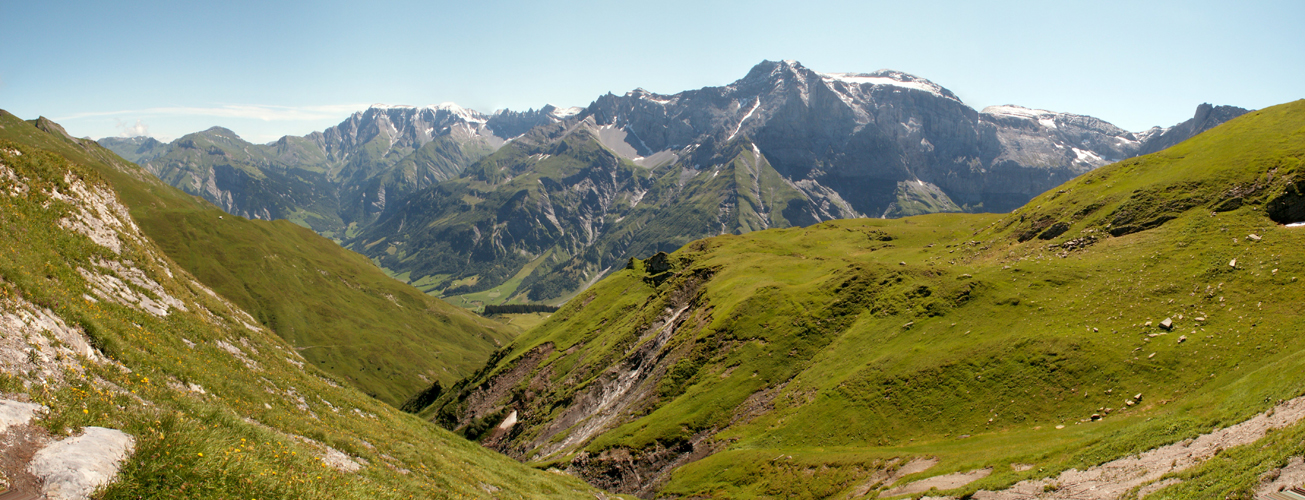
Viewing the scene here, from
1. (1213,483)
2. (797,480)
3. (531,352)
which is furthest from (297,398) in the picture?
(531,352)

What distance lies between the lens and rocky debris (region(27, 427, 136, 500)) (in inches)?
385

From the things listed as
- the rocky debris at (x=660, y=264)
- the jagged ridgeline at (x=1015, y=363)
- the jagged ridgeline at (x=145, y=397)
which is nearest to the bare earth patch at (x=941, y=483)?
the jagged ridgeline at (x=1015, y=363)

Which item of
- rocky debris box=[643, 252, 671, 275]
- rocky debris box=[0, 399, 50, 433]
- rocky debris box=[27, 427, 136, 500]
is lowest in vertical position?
rocky debris box=[643, 252, 671, 275]

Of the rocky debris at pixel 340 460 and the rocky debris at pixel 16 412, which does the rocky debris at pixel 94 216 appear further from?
the rocky debris at pixel 16 412

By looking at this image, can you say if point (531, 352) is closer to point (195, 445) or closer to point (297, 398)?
point (297, 398)

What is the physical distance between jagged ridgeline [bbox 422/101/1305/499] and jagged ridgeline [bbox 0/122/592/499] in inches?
816

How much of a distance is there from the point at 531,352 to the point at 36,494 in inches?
4481

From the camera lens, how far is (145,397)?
16.4 metres

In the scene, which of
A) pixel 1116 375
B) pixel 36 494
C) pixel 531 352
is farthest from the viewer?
pixel 531 352

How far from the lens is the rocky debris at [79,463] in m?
9.78

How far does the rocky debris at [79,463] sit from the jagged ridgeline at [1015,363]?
32873 mm

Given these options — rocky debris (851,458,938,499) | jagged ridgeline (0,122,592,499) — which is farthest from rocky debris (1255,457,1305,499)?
jagged ridgeline (0,122,592,499)

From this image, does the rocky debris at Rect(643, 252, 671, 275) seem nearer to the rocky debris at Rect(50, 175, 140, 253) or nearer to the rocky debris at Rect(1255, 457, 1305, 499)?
the rocky debris at Rect(50, 175, 140, 253)

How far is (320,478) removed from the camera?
13.6 meters
